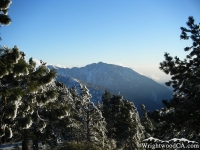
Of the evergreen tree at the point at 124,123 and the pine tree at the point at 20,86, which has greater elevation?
the pine tree at the point at 20,86

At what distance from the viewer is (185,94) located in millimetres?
14484

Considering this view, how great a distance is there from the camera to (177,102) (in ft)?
45.9

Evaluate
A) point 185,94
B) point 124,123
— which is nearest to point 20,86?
point 185,94

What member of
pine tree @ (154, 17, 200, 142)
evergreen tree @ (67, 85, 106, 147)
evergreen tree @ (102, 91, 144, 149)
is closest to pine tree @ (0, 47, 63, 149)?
pine tree @ (154, 17, 200, 142)

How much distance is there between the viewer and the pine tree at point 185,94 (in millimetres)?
12391

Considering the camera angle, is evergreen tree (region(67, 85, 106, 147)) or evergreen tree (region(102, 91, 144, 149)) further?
evergreen tree (region(102, 91, 144, 149))

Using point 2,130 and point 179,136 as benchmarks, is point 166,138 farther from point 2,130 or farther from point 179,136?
point 2,130

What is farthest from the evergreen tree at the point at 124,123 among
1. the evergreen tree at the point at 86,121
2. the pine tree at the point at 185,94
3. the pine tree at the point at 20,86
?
the pine tree at the point at 20,86

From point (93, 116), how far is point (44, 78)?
70.8ft

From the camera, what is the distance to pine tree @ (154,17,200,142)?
488 inches

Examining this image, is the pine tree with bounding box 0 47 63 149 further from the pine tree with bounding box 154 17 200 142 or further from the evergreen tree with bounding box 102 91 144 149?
the evergreen tree with bounding box 102 91 144 149

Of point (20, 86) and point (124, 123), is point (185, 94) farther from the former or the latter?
point (124, 123)

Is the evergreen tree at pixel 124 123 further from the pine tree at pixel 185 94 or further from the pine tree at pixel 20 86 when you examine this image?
the pine tree at pixel 20 86

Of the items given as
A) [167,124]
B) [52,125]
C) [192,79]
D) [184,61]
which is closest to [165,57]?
[184,61]
